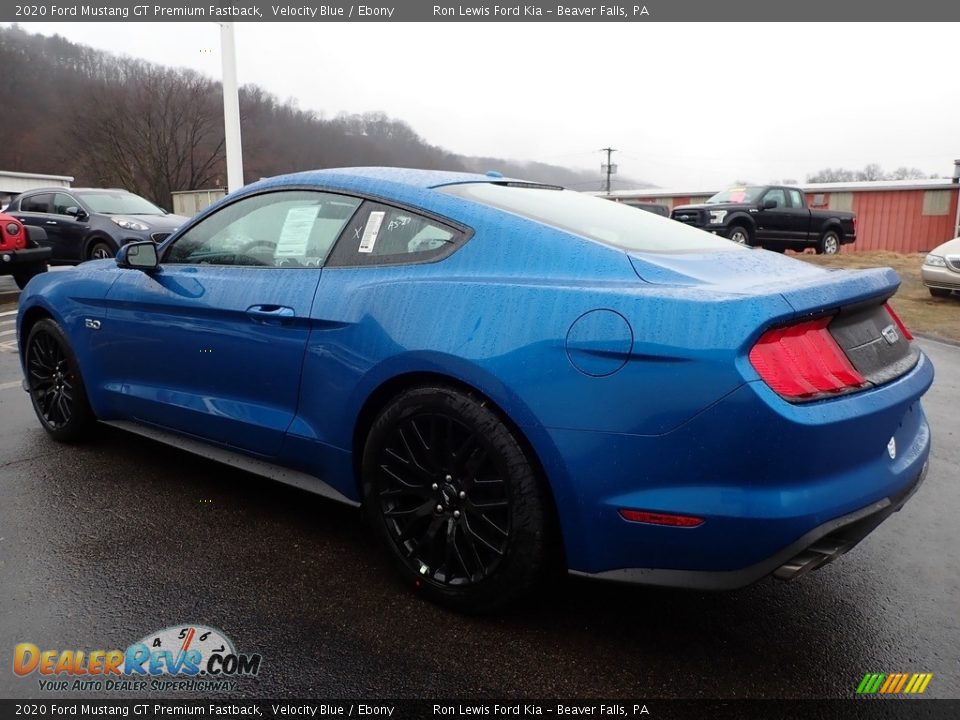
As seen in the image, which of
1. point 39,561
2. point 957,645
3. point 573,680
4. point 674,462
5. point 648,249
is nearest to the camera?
point 674,462

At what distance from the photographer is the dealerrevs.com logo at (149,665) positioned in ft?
6.81

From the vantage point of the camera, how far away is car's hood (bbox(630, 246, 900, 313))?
6.72 ft

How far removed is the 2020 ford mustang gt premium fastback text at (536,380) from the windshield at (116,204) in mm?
10668

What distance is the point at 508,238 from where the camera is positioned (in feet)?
7.89

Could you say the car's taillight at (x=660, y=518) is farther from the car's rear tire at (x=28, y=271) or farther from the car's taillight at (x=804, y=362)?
the car's rear tire at (x=28, y=271)

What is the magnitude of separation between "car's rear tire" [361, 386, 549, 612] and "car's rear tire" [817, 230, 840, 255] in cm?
1949

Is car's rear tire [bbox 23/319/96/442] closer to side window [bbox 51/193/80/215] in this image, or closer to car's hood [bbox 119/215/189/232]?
car's hood [bbox 119/215/189/232]

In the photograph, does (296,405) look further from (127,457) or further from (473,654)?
(127,457)

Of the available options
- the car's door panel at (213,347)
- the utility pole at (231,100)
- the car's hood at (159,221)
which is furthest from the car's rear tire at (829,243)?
the car's door panel at (213,347)

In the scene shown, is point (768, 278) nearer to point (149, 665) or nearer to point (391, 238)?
point (391, 238)

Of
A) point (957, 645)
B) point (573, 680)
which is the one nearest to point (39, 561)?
point (573, 680)

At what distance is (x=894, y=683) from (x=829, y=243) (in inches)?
786

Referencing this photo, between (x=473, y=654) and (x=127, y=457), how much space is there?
255cm

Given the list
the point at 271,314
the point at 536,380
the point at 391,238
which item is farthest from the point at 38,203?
the point at 536,380
